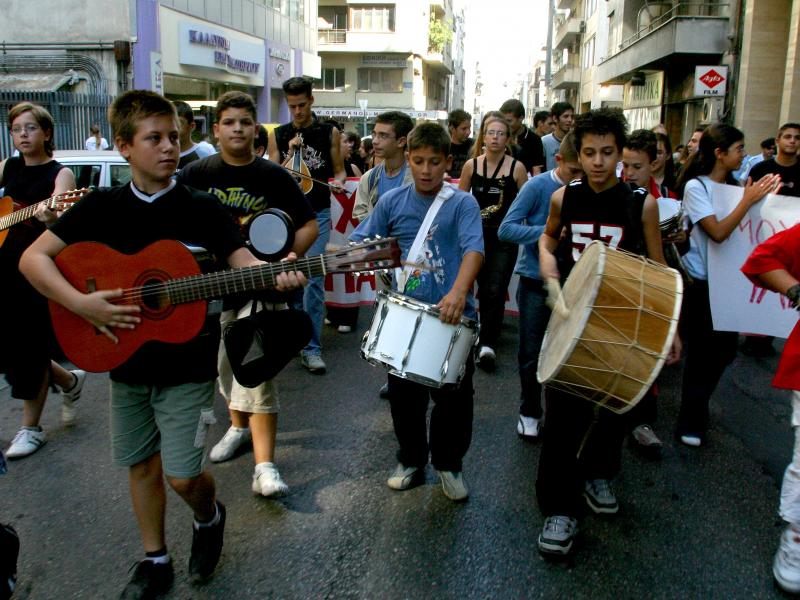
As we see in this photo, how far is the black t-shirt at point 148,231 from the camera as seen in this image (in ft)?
10.1

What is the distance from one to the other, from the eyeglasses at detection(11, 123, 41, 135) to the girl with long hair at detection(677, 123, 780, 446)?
4208 mm

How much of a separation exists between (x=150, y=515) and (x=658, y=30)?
82.7 feet

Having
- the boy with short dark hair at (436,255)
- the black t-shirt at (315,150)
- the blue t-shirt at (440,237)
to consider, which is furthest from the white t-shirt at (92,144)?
the blue t-shirt at (440,237)

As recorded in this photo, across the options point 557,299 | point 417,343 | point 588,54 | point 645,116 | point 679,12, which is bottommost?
point 417,343

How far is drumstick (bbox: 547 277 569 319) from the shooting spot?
129 inches

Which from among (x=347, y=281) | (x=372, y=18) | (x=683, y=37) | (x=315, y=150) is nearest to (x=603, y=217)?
(x=315, y=150)

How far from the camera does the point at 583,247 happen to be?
151 inches

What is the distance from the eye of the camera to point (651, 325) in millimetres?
3072

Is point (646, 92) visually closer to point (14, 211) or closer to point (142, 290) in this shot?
point (14, 211)

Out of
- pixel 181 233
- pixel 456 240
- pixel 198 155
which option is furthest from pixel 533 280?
pixel 198 155

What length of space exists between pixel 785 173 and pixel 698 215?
251 centimetres

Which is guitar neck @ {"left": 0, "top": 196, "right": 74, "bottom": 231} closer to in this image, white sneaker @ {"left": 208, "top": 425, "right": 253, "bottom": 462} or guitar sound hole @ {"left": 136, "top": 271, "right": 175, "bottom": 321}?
white sneaker @ {"left": 208, "top": 425, "right": 253, "bottom": 462}

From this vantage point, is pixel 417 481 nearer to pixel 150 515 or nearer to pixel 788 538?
pixel 150 515

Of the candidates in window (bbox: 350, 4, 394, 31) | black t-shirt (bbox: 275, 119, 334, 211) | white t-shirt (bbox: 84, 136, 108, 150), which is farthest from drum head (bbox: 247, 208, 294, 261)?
window (bbox: 350, 4, 394, 31)
